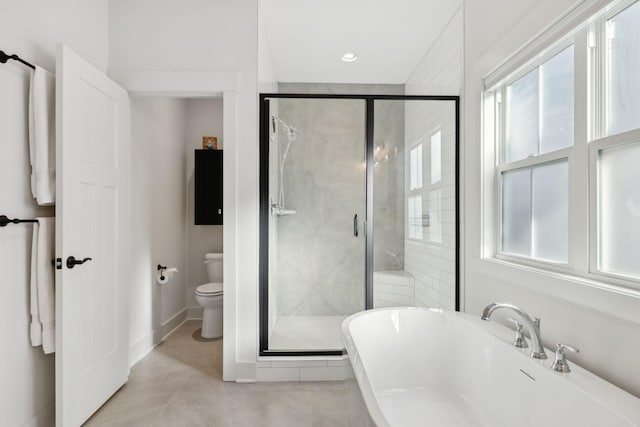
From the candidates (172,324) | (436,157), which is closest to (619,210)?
(436,157)

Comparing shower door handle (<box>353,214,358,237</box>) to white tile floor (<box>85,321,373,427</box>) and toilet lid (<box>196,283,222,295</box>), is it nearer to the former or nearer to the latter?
white tile floor (<box>85,321,373,427</box>)

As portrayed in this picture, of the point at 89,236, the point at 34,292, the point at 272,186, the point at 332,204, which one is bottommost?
the point at 34,292

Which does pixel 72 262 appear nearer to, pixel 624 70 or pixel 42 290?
pixel 42 290

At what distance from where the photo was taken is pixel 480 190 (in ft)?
7.18

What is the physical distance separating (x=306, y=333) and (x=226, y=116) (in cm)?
180

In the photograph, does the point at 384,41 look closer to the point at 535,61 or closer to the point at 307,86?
the point at 307,86

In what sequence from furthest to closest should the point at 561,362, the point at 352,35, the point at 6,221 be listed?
the point at 352,35 < the point at 6,221 < the point at 561,362

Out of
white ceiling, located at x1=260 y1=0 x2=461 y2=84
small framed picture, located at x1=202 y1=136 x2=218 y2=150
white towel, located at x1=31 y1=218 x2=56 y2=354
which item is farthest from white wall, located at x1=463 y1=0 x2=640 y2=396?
small framed picture, located at x1=202 y1=136 x2=218 y2=150

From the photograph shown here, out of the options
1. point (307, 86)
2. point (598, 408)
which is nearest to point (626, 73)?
point (598, 408)

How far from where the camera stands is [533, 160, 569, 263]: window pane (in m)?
1.57

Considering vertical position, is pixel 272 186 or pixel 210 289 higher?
pixel 272 186

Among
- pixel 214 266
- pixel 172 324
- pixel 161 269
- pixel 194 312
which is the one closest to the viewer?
pixel 161 269

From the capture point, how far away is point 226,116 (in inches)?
96.7

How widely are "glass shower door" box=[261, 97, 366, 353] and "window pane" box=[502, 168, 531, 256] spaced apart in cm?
99
